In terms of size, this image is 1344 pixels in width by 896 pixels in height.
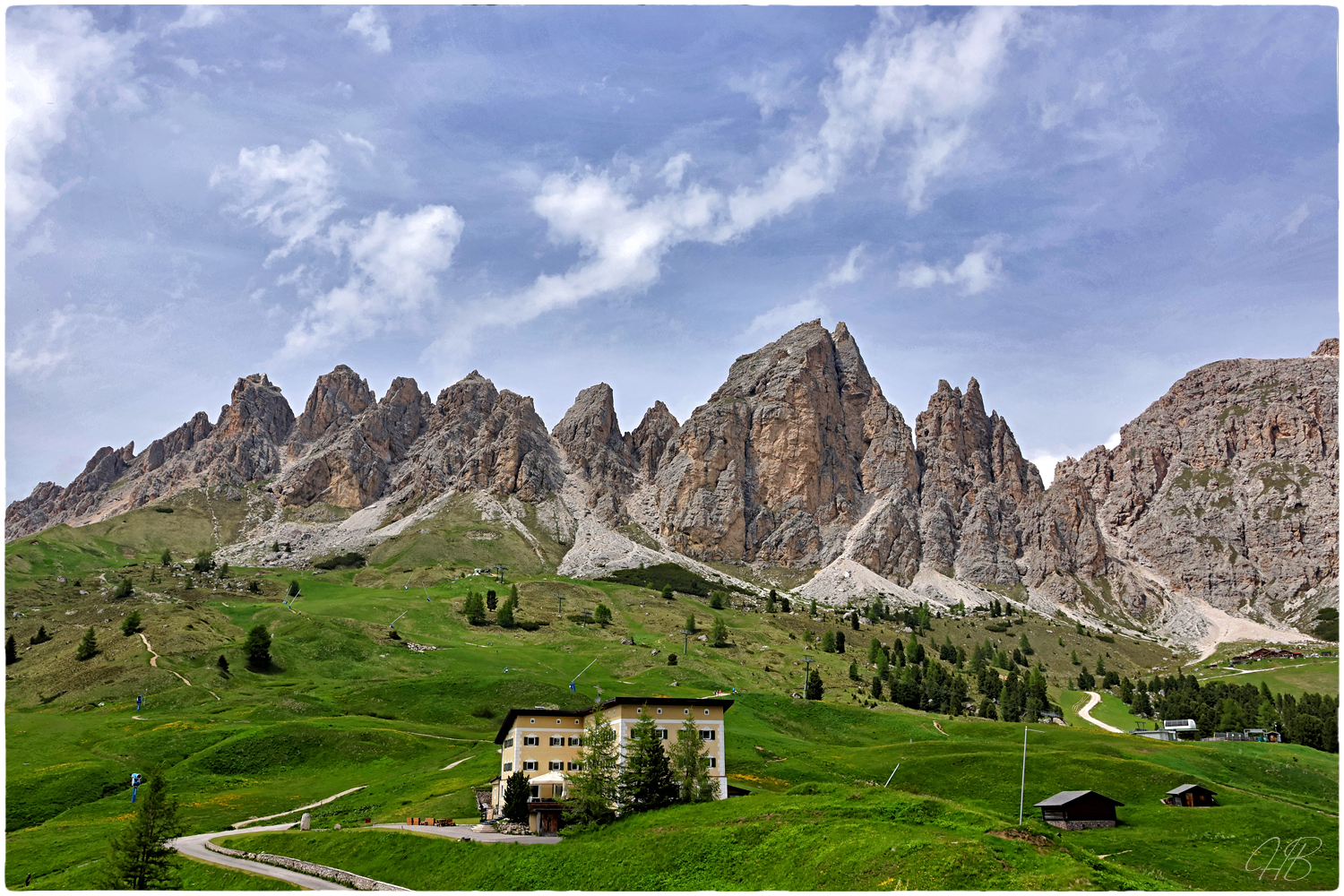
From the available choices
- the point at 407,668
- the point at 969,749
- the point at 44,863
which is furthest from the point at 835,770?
the point at 407,668

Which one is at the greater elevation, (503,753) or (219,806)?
(503,753)

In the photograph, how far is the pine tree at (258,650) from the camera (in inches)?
6678

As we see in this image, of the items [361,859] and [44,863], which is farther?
[44,863]

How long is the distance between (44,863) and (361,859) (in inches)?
1051

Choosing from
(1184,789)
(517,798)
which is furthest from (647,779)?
(1184,789)

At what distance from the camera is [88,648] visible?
160 meters

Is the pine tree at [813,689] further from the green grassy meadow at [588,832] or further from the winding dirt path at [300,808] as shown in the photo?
the winding dirt path at [300,808]

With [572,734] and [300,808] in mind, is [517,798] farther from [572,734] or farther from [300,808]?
[300,808]

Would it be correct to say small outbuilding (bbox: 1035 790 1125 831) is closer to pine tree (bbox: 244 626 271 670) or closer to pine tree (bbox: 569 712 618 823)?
pine tree (bbox: 569 712 618 823)

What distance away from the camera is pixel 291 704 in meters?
142

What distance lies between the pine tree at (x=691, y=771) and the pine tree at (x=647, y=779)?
30.7 inches

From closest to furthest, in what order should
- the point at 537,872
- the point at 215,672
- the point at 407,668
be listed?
the point at 537,872 → the point at 215,672 → the point at 407,668

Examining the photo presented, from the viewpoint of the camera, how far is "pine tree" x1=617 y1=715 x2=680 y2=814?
69.1 meters

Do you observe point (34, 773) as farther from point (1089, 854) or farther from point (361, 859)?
point (1089, 854)
